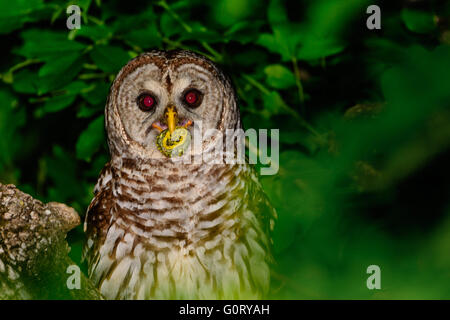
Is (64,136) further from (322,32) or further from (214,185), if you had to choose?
(322,32)

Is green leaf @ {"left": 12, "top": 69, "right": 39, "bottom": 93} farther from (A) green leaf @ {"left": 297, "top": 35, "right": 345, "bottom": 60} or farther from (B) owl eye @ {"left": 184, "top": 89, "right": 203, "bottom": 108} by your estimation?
(A) green leaf @ {"left": 297, "top": 35, "right": 345, "bottom": 60}

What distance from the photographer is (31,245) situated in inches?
55.1

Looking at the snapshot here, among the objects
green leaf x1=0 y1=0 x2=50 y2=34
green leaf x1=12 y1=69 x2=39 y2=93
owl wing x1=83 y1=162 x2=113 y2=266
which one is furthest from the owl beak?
green leaf x1=12 y1=69 x2=39 y2=93

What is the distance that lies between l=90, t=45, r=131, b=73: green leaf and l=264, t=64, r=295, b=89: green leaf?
2.46 feet

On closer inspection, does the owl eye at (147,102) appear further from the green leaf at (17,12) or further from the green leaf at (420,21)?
the green leaf at (420,21)

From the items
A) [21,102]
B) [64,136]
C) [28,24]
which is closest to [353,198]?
[28,24]

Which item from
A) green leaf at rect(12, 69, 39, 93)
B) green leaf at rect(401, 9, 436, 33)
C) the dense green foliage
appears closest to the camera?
the dense green foliage

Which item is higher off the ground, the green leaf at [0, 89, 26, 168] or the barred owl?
the green leaf at [0, 89, 26, 168]

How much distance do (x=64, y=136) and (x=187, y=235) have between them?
1976 mm

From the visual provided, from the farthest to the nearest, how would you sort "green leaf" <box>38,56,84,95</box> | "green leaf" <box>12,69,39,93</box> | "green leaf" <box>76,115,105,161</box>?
"green leaf" <box>12,69,39,93</box> → "green leaf" <box>76,115,105,161</box> → "green leaf" <box>38,56,84,95</box>

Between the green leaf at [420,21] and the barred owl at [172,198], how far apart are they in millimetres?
903

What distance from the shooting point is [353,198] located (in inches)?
23.8

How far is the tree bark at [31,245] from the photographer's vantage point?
1.26 meters

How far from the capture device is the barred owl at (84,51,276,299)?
2.42 m
